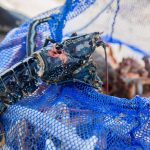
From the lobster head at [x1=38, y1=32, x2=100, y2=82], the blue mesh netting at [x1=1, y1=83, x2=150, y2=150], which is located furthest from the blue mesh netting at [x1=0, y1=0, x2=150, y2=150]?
the lobster head at [x1=38, y1=32, x2=100, y2=82]

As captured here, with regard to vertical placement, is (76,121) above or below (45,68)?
below

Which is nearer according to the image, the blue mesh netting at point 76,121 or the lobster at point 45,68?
the blue mesh netting at point 76,121

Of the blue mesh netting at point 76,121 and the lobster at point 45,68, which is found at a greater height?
the lobster at point 45,68

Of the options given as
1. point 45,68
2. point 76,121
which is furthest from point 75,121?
point 45,68

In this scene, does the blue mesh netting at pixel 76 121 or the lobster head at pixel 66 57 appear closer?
the blue mesh netting at pixel 76 121

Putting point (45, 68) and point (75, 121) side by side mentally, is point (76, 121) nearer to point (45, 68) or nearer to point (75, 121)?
point (75, 121)

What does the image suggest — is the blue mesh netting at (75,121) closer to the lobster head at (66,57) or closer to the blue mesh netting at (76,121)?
the blue mesh netting at (76,121)

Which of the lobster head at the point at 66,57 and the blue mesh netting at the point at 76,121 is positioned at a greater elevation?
the lobster head at the point at 66,57

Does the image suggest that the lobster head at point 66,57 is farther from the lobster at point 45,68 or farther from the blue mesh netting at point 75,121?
the blue mesh netting at point 75,121

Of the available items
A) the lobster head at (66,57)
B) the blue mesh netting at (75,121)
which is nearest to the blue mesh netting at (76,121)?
the blue mesh netting at (75,121)
